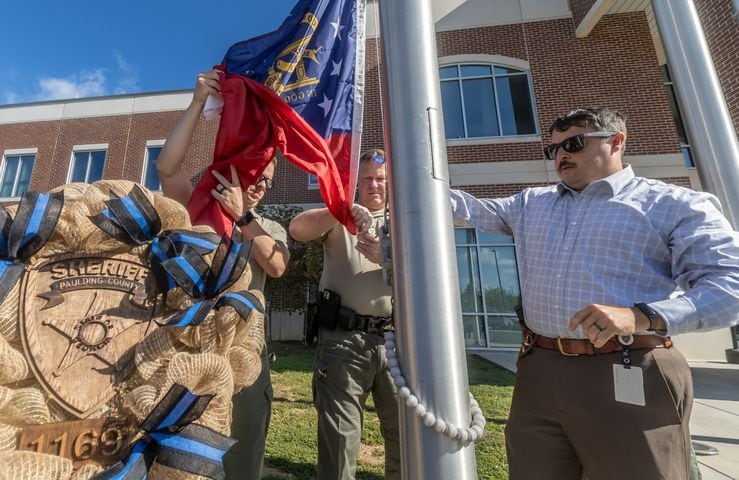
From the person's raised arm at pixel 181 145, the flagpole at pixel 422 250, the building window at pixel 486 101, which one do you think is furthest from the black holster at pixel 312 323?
the building window at pixel 486 101

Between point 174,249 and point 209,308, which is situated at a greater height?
point 174,249

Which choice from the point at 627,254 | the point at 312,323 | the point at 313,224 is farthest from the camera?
the point at 312,323

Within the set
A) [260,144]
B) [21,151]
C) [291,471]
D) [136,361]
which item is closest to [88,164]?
[21,151]

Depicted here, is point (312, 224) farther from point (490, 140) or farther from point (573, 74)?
point (573, 74)

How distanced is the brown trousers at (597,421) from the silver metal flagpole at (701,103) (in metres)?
1.91

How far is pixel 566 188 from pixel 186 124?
1870 mm

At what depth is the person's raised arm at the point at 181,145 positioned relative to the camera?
5.32ft

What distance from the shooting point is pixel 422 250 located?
3.18 ft

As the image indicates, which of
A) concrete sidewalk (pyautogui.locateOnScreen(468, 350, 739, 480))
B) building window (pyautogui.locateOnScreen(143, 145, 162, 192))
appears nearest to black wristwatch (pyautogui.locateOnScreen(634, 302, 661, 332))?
concrete sidewalk (pyautogui.locateOnScreen(468, 350, 739, 480))

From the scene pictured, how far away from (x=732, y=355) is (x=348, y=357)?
974cm

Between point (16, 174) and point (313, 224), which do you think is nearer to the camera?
point (313, 224)

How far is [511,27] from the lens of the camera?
10.3 meters

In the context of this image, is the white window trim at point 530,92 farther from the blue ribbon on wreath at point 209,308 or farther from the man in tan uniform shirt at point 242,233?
the blue ribbon on wreath at point 209,308

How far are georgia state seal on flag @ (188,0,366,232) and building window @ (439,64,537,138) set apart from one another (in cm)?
860
